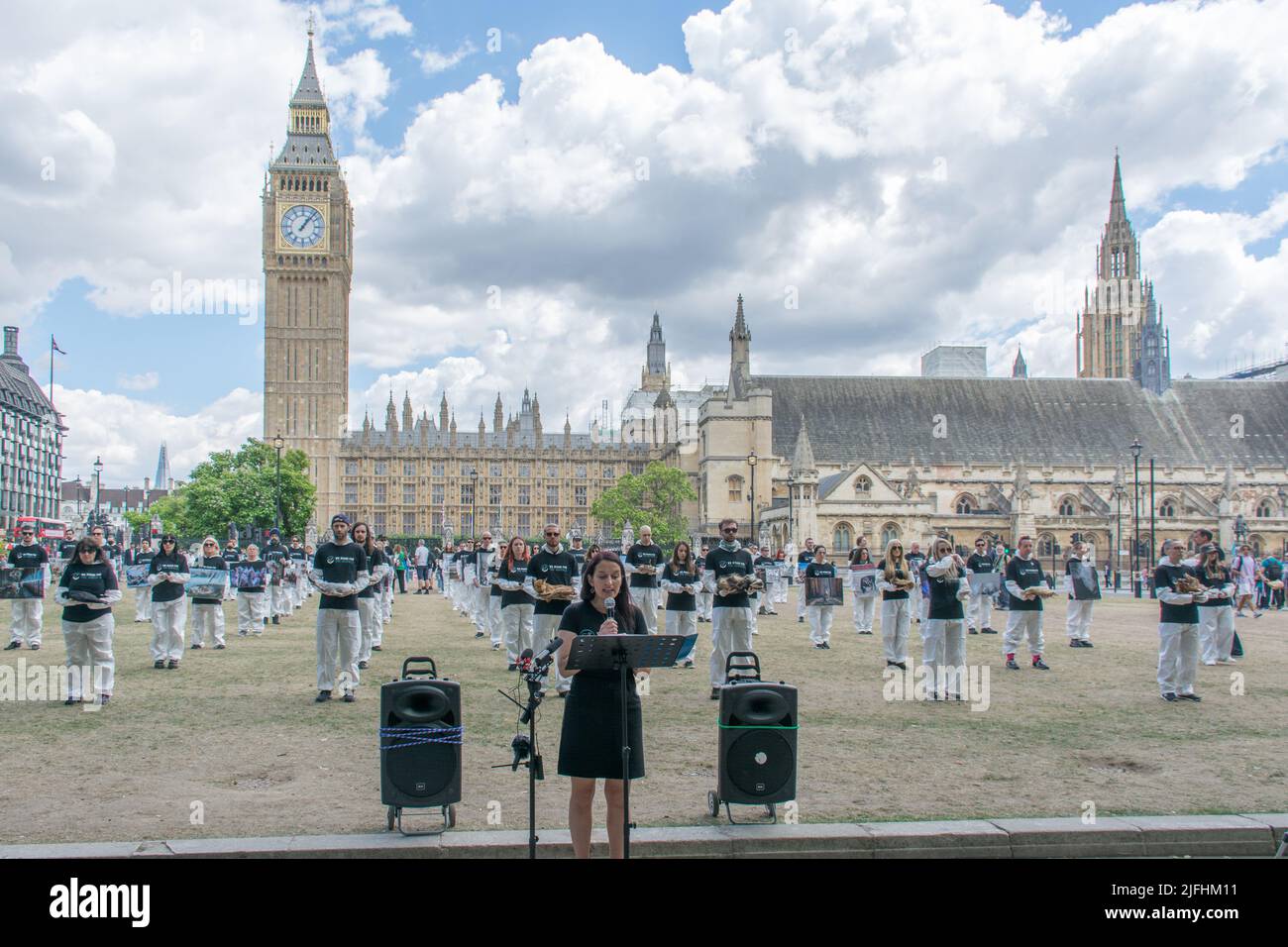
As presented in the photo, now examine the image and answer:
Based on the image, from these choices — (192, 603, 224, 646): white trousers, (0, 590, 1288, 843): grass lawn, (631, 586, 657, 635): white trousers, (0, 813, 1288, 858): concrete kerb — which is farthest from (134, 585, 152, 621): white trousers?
(0, 813, 1288, 858): concrete kerb

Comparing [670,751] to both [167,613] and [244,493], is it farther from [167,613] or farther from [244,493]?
[244,493]

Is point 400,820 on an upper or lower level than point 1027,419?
lower

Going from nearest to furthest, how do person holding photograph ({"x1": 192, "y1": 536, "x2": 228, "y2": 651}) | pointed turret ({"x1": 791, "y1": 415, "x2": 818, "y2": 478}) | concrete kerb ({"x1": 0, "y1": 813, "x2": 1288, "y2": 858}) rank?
concrete kerb ({"x1": 0, "y1": 813, "x2": 1288, "y2": 858})
person holding photograph ({"x1": 192, "y1": 536, "x2": 228, "y2": 651})
pointed turret ({"x1": 791, "y1": 415, "x2": 818, "y2": 478})

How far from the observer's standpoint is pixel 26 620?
1619cm

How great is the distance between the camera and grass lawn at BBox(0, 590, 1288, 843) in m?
6.89

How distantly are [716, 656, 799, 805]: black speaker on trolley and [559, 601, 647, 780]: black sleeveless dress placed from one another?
42.6 inches

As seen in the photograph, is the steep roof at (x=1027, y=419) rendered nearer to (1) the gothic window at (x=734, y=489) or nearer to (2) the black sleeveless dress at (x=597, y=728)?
(1) the gothic window at (x=734, y=489)

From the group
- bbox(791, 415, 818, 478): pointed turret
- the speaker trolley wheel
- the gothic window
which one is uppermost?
bbox(791, 415, 818, 478): pointed turret

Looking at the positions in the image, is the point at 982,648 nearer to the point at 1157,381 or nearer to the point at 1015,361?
the point at 1157,381

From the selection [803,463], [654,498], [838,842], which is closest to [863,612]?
[838,842]

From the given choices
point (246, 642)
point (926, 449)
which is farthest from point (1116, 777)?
point (926, 449)

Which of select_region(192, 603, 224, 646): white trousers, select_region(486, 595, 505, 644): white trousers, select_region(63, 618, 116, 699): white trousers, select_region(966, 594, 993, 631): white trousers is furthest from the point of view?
select_region(966, 594, 993, 631): white trousers

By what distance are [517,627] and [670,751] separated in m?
5.25

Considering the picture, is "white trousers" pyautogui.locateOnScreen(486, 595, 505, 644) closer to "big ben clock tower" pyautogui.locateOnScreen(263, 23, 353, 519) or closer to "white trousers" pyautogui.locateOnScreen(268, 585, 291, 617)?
"white trousers" pyautogui.locateOnScreen(268, 585, 291, 617)
